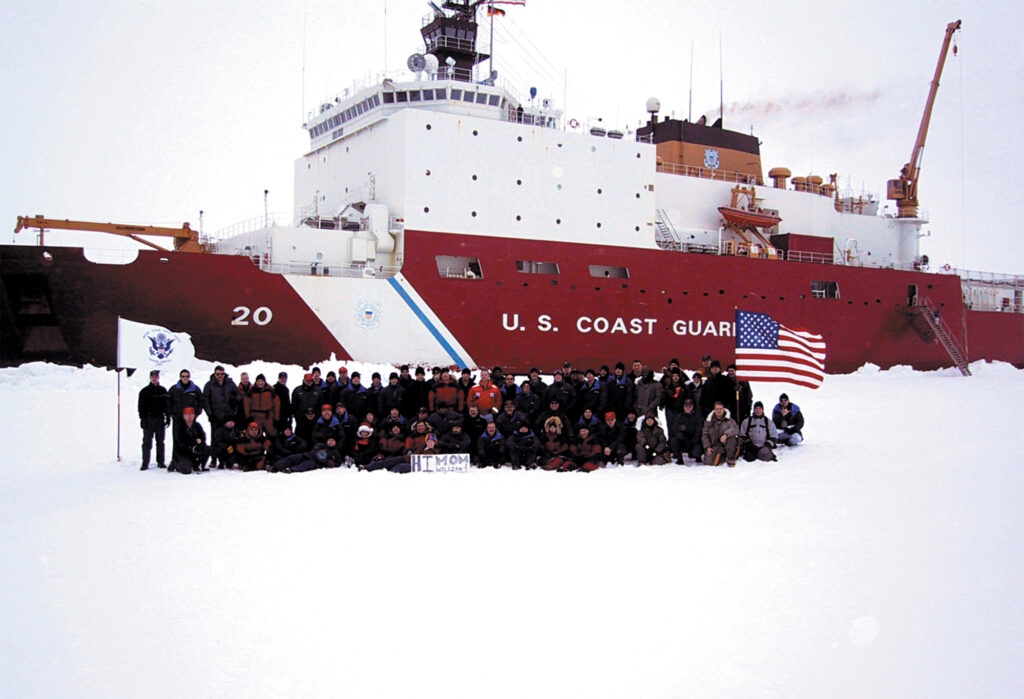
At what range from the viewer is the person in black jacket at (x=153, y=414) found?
762 cm

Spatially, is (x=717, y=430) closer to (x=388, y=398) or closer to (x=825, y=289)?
(x=388, y=398)

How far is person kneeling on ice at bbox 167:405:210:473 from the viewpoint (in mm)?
7512

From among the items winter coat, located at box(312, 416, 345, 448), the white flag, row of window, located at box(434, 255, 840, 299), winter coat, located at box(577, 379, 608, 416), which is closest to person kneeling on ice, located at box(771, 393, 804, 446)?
winter coat, located at box(577, 379, 608, 416)

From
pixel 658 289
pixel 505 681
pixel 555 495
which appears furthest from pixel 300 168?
pixel 505 681

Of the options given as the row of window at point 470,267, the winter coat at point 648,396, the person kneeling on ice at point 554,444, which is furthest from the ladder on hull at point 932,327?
the person kneeling on ice at point 554,444

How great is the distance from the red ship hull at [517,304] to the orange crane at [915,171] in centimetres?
285

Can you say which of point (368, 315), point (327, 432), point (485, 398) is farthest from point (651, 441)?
point (368, 315)

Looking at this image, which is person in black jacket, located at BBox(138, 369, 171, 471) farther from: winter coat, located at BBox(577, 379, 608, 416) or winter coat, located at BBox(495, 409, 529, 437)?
winter coat, located at BBox(577, 379, 608, 416)

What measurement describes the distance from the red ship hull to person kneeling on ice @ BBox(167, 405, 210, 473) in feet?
20.6

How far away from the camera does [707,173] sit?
2130 centimetres

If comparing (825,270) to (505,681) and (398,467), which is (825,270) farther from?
(505,681)

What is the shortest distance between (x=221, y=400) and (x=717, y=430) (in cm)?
521

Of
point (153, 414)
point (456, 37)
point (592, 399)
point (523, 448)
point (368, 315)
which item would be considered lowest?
point (523, 448)

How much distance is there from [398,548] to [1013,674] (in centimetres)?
330
